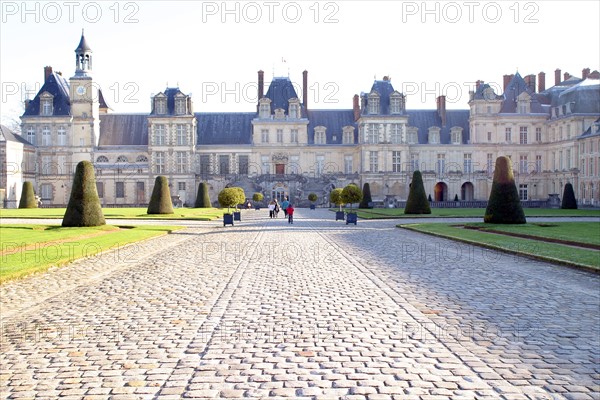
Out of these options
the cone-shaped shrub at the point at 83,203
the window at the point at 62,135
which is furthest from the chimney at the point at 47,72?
the cone-shaped shrub at the point at 83,203

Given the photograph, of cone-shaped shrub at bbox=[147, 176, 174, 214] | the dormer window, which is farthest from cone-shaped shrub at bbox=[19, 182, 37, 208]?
the dormer window

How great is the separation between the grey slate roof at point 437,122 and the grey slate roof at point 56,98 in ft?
102

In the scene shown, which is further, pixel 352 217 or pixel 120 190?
pixel 120 190

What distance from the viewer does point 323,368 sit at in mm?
4832

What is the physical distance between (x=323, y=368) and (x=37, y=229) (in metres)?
17.2

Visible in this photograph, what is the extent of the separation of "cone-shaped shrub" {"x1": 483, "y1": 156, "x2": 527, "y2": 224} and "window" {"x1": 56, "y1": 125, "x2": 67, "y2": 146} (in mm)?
41695

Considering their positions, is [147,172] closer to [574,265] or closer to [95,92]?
[95,92]

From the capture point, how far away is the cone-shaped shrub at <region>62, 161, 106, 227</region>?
20609 mm

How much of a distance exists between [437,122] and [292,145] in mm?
13839

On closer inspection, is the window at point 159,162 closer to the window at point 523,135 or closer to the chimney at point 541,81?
the window at point 523,135

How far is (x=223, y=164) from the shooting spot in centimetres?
5572

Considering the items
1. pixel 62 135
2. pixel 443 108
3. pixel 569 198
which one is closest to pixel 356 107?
pixel 443 108

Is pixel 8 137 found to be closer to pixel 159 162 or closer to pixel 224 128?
pixel 159 162

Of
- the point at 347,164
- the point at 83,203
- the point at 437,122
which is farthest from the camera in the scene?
the point at 437,122
